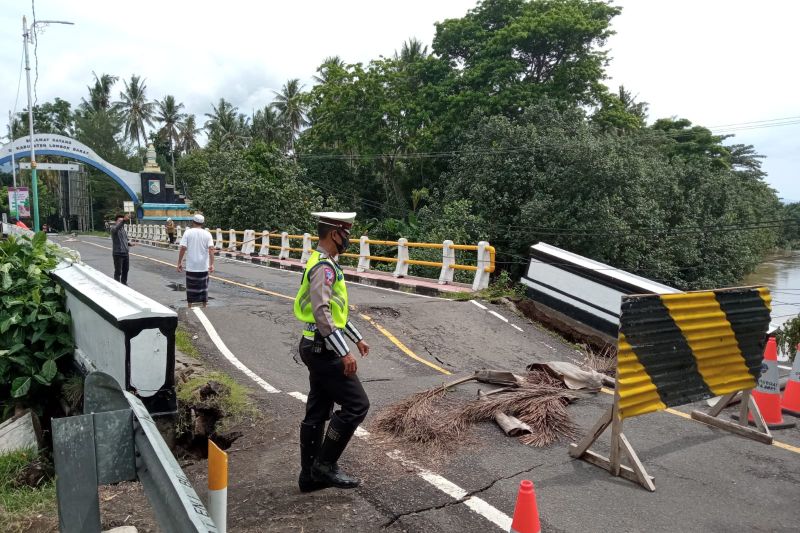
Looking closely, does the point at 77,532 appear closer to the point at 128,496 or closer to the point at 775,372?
the point at 128,496

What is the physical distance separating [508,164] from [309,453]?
23843 mm

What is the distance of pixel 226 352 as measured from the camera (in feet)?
25.8

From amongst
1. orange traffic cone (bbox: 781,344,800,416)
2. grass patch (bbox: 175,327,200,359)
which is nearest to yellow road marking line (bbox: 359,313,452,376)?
grass patch (bbox: 175,327,200,359)

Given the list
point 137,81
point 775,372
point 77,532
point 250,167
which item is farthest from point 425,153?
point 137,81

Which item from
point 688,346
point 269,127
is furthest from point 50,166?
point 688,346

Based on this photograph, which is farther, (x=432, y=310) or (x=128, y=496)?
(x=432, y=310)

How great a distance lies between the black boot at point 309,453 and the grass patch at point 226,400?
4.78ft

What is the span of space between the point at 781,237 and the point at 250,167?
214 ft

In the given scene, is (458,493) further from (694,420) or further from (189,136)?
(189,136)

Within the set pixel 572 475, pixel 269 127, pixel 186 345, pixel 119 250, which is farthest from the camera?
pixel 269 127

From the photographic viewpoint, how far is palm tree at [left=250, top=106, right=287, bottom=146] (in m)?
64.5

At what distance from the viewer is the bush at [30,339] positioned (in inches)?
238

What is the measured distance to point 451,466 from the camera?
173 inches

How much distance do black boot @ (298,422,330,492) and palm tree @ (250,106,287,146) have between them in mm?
62679
